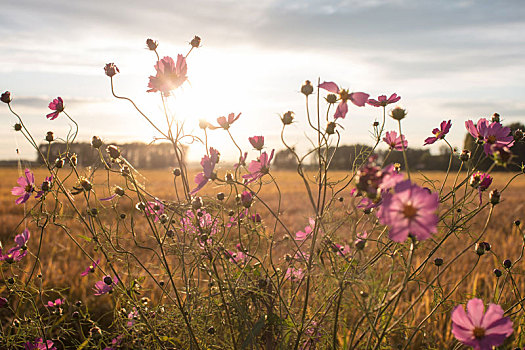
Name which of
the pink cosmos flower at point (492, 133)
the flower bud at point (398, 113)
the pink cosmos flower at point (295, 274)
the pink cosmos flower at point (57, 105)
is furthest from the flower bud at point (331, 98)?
the pink cosmos flower at point (57, 105)

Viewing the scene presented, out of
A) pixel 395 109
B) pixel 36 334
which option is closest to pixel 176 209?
pixel 395 109

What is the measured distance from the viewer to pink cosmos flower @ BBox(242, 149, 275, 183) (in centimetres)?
106

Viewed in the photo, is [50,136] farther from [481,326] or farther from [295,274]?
[481,326]

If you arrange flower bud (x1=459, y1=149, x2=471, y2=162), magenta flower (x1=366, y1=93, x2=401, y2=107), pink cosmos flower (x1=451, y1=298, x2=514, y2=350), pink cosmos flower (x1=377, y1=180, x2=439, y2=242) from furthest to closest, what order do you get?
flower bud (x1=459, y1=149, x2=471, y2=162), magenta flower (x1=366, y1=93, x2=401, y2=107), pink cosmos flower (x1=451, y1=298, x2=514, y2=350), pink cosmos flower (x1=377, y1=180, x2=439, y2=242)

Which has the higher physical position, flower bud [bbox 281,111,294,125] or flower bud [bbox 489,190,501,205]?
flower bud [bbox 281,111,294,125]

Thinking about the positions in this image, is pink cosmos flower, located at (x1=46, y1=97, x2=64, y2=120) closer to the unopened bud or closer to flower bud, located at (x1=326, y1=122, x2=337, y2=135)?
the unopened bud

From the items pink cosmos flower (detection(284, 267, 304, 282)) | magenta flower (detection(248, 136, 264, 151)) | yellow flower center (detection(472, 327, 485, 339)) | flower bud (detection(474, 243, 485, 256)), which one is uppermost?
magenta flower (detection(248, 136, 264, 151))

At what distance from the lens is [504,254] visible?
381cm

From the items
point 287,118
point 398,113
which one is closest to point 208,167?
point 287,118

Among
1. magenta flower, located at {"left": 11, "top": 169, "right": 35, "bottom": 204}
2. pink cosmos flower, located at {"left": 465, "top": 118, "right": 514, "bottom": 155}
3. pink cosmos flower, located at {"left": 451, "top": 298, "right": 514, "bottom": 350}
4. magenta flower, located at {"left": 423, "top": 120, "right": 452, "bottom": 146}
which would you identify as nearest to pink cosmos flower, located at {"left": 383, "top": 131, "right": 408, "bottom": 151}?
magenta flower, located at {"left": 423, "top": 120, "right": 452, "bottom": 146}

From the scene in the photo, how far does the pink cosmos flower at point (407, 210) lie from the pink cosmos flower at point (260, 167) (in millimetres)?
423

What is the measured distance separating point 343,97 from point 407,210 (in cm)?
41

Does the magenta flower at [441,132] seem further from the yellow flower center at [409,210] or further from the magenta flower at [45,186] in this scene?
the magenta flower at [45,186]

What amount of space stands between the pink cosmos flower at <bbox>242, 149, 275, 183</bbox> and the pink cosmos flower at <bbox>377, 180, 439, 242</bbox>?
0.42 metres
